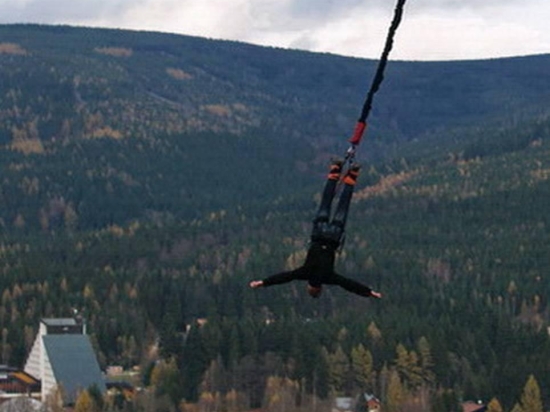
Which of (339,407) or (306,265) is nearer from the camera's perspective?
(306,265)

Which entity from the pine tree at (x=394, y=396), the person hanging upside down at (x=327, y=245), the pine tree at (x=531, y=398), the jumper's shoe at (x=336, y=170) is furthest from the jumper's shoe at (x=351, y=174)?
the pine tree at (x=531, y=398)

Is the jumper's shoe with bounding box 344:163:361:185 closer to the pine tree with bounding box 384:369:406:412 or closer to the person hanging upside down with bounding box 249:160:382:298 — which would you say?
the person hanging upside down with bounding box 249:160:382:298

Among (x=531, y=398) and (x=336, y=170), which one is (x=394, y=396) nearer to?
(x=531, y=398)

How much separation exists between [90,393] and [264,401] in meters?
15.6

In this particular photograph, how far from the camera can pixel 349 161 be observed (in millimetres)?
39438

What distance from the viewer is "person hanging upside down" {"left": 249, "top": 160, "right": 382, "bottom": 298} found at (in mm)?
39250

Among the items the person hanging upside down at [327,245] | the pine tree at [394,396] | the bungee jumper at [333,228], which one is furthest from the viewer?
the pine tree at [394,396]

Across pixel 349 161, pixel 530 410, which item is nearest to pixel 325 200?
pixel 349 161

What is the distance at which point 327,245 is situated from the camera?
40.6 metres

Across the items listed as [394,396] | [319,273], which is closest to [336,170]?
[319,273]

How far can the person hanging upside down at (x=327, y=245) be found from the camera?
129ft

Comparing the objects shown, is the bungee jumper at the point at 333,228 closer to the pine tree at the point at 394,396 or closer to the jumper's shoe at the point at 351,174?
the jumper's shoe at the point at 351,174

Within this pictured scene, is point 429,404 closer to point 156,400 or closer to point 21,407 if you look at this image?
point 156,400

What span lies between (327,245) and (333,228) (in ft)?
1.37
